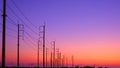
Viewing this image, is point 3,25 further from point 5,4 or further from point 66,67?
point 66,67

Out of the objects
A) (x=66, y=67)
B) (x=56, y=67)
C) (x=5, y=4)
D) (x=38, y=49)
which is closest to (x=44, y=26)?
(x=38, y=49)

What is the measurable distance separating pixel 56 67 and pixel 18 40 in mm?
95473

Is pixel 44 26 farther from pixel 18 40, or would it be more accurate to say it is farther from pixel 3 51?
pixel 3 51

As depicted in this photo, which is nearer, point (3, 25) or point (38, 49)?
point (3, 25)

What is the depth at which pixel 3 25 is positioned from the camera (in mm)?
32938

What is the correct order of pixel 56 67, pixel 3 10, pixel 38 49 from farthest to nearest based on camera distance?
pixel 56 67 < pixel 38 49 < pixel 3 10

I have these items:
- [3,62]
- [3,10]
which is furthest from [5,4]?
[3,62]

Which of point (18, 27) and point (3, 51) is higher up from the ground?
point (18, 27)

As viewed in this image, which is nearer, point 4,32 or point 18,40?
point 4,32

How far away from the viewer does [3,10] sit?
34.0 m

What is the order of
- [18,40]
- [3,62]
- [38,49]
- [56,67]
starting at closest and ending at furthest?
[3,62] → [18,40] → [38,49] → [56,67]

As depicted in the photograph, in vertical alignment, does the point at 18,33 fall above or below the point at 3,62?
above

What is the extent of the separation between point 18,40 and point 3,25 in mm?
21915

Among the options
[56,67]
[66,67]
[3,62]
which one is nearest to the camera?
[3,62]
